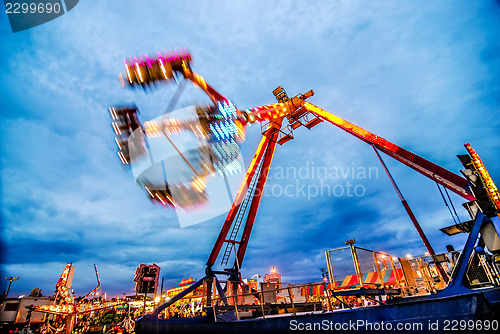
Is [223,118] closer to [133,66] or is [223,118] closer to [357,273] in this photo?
[133,66]

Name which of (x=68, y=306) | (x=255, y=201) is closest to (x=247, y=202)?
(x=255, y=201)

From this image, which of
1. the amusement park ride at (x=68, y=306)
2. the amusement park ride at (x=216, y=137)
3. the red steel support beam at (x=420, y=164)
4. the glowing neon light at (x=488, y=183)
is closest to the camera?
the glowing neon light at (x=488, y=183)

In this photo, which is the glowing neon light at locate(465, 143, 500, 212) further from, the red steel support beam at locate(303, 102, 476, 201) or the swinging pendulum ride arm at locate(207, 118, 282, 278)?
the swinging pendulum ride arm at locate(207, 118, 282, 278)

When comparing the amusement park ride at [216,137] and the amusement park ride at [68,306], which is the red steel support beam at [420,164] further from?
the amusement park ride at [68,306]

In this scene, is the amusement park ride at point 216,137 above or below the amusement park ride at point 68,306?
above

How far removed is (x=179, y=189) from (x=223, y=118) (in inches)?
383

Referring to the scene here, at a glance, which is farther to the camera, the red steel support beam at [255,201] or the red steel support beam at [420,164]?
the red steel support beam at [255,201]

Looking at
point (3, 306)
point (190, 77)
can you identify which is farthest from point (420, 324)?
point (3, 306)

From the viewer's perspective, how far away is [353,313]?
6.65 metres

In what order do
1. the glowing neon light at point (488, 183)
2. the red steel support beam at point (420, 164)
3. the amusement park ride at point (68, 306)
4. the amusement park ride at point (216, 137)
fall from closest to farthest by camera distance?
the glowing neon light at point (488, 183)
the red steel support beam at point (420, 164)
the amusement park ride at point (216, 137)
the amusement park ride at point (68, 306)

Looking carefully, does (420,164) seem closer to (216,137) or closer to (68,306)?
(216,137)

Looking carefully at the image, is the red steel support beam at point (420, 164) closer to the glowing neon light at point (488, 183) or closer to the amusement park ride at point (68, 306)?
the glowing neon light at point (488, 183)

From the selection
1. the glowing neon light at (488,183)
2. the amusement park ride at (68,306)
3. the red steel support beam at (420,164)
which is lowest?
the amusement park ride at (68,306)

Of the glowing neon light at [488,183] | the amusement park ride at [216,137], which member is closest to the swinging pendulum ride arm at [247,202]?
the amusement park ride at [216,137]
